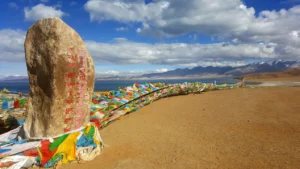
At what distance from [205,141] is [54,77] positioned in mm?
3886

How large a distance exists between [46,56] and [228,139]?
476 centimetres

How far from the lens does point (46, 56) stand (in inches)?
193

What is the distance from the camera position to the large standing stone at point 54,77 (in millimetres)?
4910

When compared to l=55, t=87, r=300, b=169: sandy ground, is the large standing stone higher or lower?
higher

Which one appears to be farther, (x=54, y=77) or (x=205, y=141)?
(x=205, y=141)

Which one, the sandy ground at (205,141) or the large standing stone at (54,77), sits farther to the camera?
the large standing stone at (54,77)

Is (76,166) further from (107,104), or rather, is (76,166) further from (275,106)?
(275,106)

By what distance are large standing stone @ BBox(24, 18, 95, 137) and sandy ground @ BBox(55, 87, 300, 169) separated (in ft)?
3.65

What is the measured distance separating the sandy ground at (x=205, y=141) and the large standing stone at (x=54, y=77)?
1114mm

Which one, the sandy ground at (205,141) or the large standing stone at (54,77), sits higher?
the large standing stone at (54,77)

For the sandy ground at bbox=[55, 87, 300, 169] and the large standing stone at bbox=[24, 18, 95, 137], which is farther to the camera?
the large standing stone at bbox=[24, 18, 95, 137]

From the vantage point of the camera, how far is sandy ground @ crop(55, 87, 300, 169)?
440 cm

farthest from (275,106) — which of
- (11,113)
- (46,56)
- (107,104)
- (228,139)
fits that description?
(11,113)

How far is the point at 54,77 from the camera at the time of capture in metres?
4.88
